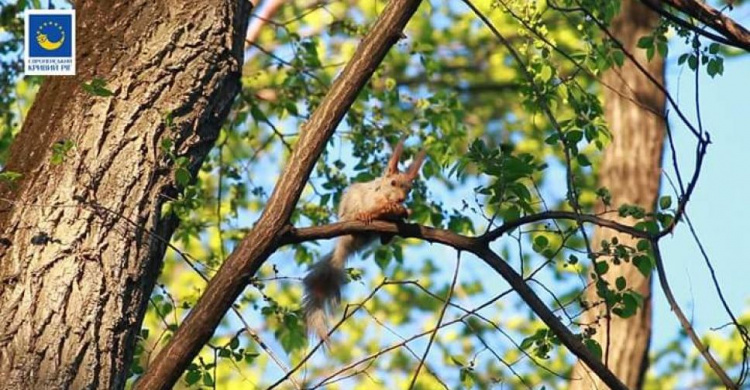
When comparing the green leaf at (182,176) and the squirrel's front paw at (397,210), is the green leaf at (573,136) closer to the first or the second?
the squirrel's front paw at (397,210)

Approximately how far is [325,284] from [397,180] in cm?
49

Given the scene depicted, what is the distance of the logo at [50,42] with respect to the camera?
3749 millimetres

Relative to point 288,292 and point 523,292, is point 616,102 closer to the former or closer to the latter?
point 288,292

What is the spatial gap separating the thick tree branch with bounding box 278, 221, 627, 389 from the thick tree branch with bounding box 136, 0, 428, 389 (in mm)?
76

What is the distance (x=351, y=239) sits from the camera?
481 cm

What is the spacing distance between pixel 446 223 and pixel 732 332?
5.43 metres

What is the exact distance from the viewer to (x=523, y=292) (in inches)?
137

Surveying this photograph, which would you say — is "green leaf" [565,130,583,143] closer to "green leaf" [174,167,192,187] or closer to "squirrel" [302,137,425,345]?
"squirrel" [302,137,425,345]

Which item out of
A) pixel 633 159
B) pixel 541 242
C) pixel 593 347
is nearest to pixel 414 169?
pixel 541 242

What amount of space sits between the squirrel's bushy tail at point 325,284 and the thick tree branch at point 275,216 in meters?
1.12

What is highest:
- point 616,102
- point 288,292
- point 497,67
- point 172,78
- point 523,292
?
point 497,67

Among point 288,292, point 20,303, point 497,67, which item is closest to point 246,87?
point 20,303

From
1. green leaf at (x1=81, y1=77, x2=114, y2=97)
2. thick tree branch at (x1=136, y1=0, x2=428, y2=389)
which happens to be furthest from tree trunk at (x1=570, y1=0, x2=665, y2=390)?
green leaf at (x1=81, y1=77, x2=114, y2=97)

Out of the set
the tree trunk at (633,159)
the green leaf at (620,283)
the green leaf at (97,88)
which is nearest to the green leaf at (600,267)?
the green leaf at (620,283)
